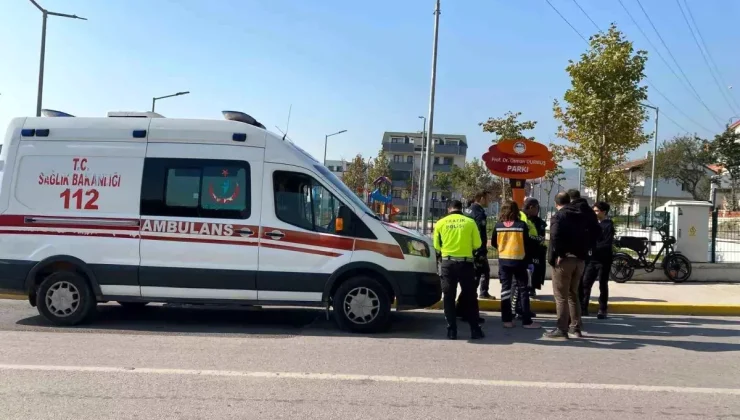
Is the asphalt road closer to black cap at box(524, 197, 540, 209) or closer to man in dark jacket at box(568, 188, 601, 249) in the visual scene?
man in dark jacket at box(568, 188, 601, 249)

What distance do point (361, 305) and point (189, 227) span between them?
7.93 feet

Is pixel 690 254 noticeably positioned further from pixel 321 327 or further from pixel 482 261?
pixel 321 327

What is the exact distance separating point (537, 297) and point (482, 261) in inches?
94.2

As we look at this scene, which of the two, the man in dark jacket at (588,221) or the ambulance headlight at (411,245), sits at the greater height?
the man in dark jacket at (588,221)

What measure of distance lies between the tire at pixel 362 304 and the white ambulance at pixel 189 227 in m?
0.01

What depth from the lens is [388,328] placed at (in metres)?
7.95

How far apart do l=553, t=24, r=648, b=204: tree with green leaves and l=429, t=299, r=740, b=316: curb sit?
6602 mm

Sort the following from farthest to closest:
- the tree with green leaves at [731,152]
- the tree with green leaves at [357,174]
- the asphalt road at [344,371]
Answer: the tree with green leaves at [357,174] → the tree with green leaves at [731,152] → the asphalt road at [344,371]

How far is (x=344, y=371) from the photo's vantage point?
5914 millimetres

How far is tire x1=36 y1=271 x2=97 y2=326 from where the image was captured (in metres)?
7.71

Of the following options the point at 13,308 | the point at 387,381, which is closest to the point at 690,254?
the point at 387,381

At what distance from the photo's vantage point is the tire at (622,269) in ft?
43.2

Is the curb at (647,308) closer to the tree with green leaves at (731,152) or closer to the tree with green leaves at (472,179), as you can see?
the tree with green leaves at (731,152)

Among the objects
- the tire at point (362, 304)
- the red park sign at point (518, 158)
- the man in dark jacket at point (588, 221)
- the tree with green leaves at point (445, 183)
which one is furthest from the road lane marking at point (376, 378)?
the tree with green leaves at point (445, 183)
